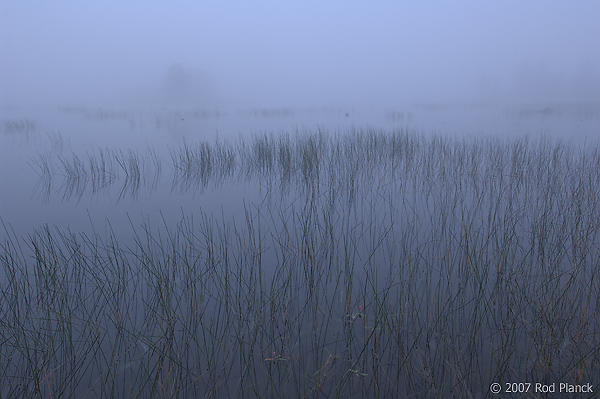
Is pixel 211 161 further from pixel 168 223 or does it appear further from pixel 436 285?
pixel 436 285

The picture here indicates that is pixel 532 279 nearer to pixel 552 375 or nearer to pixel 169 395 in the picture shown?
pixel 552 375

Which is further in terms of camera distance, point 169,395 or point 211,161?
point 211,161

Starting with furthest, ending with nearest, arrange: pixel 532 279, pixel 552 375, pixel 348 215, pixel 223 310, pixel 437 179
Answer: pixel 437 179
pixel 348 215
pixel 532 279
pixel 223 310
pixel 552 375

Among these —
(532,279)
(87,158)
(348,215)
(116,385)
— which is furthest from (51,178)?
(532,279)

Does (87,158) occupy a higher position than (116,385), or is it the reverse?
(87,158)

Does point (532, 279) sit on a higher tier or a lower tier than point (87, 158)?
lower

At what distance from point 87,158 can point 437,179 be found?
7.11m

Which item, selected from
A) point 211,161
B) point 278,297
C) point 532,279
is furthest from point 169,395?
point 211,161

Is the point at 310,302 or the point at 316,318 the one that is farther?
the point at 310,302

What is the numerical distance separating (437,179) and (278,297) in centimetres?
389

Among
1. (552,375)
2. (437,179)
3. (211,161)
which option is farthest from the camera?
(211,161)

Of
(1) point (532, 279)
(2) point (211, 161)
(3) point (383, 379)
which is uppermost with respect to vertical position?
(2) point (211, 161)

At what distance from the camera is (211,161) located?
276 inches

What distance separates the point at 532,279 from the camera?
2.48 meters
